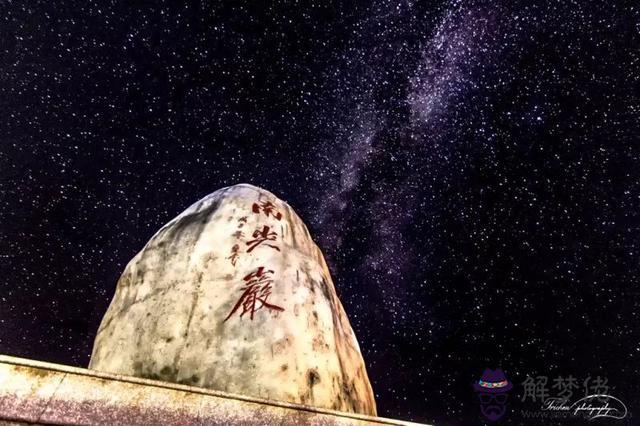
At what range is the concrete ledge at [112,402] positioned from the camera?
6.48 ft

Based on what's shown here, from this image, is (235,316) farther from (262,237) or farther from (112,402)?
(112,402)

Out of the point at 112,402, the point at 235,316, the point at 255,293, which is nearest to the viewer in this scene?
the point at 112,402

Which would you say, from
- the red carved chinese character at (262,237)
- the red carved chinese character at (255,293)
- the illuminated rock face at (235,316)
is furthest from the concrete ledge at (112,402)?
the red carved chinese character at (262,237)

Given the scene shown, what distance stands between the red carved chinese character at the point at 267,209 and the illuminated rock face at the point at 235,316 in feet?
0.06

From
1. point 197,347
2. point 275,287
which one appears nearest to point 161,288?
point 197,347

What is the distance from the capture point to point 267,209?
4.89 m

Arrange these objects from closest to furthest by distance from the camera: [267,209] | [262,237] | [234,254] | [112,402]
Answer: [112,402] < [234,254] < [262,237] < [267,209]

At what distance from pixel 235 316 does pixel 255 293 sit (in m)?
0.30

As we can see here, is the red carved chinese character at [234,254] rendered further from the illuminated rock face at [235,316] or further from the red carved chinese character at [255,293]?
the red carved chinese character at [255,293]

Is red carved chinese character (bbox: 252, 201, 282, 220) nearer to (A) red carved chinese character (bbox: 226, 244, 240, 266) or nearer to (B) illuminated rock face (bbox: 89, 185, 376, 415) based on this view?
(B) illuminated rock face (bbox: 89, 185, 376, 415)

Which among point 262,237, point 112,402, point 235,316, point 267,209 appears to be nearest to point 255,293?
point 235,316

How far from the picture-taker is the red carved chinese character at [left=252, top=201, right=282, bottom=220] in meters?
4.79

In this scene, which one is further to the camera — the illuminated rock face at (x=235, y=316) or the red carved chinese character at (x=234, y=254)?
the red carved chinese character at (x=234, y=254)

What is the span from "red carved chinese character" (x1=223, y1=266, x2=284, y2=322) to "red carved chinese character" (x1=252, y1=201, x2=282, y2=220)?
2.99 ft
